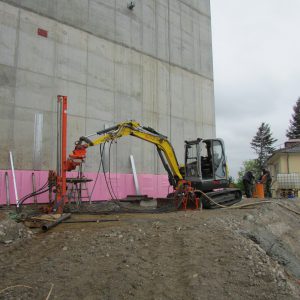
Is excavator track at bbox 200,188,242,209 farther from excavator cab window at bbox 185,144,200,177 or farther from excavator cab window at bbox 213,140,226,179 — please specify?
excavator cab window at bbox 185,144,200,177

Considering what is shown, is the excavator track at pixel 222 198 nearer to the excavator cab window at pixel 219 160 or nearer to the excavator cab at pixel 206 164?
the excavator cab at pixel 206 164

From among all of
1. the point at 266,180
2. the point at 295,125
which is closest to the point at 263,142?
the point at 295,125

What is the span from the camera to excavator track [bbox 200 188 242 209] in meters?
12.4

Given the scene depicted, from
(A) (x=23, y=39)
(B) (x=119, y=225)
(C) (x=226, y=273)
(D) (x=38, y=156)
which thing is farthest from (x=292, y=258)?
(A) (x=23, y=39)

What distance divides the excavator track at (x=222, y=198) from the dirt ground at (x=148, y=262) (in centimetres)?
377

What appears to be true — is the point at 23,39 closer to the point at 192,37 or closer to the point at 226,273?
the point at 192,37

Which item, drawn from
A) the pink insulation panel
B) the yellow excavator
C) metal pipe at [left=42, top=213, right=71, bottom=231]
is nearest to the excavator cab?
the yellow excavator

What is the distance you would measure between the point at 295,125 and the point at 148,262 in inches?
2255

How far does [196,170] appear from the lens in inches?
505

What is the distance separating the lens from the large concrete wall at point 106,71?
522 inches

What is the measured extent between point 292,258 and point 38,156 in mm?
Result: 9241

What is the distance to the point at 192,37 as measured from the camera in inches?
809

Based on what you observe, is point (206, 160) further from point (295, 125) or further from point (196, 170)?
point (295, 125)

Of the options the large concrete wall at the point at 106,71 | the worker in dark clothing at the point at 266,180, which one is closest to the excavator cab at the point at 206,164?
the large concrete wall at the point at 106,71
